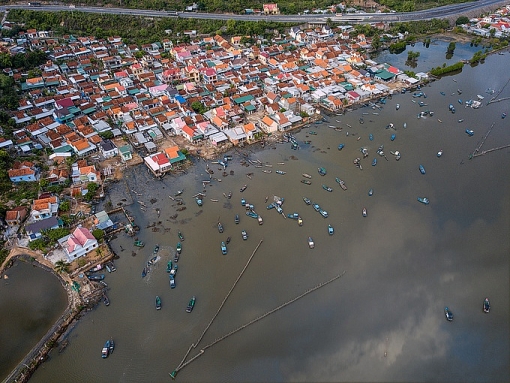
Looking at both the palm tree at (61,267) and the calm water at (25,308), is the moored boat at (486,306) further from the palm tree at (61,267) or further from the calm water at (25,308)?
the palm tree at (61,267)

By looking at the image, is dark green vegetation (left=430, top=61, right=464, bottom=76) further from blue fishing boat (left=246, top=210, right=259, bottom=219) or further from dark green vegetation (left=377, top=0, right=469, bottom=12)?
blue fishing boat (left=246, top=210, right=259, bottom=219)

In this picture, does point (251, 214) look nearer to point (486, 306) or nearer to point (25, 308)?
point (25, 308)

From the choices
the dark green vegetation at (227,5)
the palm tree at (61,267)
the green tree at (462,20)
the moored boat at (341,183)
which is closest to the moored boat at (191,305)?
the palm tree at (61,267)

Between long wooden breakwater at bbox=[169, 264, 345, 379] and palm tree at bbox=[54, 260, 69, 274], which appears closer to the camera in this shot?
long wooden breakwater at bbox=[169, 264, 345, 379]

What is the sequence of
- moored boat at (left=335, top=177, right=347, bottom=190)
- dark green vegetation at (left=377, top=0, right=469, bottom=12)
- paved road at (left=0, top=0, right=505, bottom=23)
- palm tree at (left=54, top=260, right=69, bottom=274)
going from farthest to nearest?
dark green vegetation at (left=377, top=0, right=469, bottom=12) → paved road at (left=0, top=0, right=505, bottom=23) → moored boat at (left=335, top=177, right=347, bottom=190) → palm tree at (left=54, top=260, right=69, bottom=274)

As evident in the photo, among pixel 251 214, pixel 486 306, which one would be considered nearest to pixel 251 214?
pixel 251 214

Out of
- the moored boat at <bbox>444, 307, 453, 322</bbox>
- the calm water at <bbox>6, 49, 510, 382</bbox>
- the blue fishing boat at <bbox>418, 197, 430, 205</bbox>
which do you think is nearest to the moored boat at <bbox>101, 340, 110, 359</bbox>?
the calm water at <bbox>6, 49, 510, 382</bbox>
